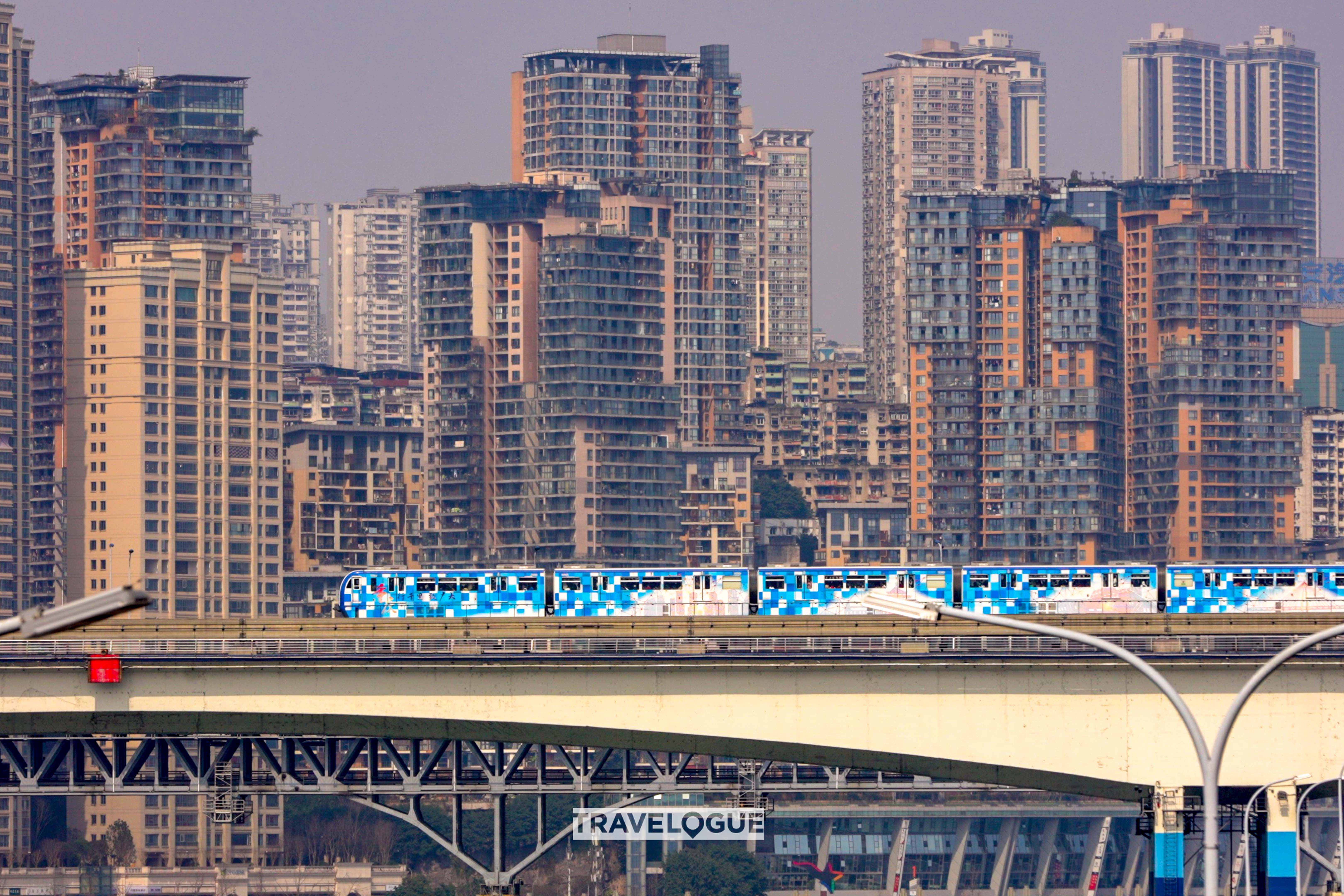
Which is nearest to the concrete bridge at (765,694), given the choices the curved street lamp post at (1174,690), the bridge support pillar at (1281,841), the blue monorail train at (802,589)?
the bridge support pillar at (1281,841)

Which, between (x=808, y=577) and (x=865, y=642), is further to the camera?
(x=808, y=577)

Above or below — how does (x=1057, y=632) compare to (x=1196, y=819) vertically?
above

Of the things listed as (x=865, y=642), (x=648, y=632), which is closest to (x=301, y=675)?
(x=648, y=632)

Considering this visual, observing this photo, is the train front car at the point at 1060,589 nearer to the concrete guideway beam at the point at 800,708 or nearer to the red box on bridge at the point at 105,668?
the concrete guideway beam at the point at 800,708

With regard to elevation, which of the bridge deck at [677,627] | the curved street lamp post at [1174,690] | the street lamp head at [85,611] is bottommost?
the bridge deck at [677,627]

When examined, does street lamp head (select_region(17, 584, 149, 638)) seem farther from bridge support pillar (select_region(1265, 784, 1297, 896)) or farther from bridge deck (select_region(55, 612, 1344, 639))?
bridge support pillar (select_region(1265, 784, 1297, 896))

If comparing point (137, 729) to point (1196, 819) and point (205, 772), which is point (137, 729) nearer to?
point (205, 772)
